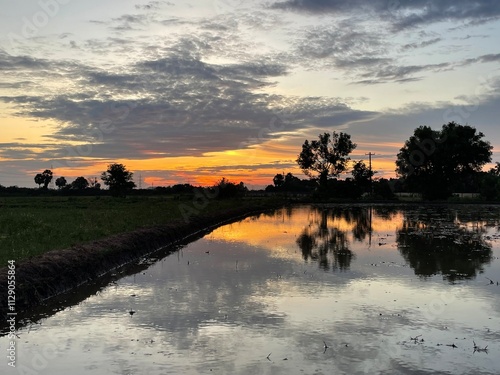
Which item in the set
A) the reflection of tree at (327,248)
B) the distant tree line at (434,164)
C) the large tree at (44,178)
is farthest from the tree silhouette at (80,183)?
the reflection of tree at (327,248)

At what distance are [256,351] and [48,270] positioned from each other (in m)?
7.65

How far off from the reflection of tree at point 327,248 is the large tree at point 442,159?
62907 millimetres

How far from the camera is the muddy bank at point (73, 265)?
11961mm

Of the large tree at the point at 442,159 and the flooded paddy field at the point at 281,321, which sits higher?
the large tree at the point at 442,159

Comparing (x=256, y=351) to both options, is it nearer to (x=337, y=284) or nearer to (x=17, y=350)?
(x=17, y=350)

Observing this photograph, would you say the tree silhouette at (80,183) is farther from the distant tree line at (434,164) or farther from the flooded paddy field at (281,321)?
the flooded paddy field at (281,321)

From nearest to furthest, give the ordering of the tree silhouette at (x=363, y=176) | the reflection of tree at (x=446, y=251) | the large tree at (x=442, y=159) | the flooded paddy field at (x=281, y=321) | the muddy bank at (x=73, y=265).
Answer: the flooded paddy field at (x=281, y=321) → the muddy bank at (x=73, y=265) → the reflection of tree at (x=446, y=251) → the large tree at (x=442, y=159) → the tree silhouette at (x=363, y=176)

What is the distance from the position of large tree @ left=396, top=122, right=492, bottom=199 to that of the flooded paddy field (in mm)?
74128

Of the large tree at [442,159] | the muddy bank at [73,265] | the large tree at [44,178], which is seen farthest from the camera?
the large tree at [44,178]

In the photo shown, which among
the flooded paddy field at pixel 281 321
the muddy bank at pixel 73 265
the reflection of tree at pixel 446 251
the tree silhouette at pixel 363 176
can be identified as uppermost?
the tree silhouette at pixel 363 176

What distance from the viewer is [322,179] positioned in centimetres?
10831

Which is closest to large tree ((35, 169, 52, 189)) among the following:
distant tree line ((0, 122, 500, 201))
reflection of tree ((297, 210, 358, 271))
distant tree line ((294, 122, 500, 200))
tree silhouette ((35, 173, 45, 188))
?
tree silhouette ((35, 173, 45, 188))

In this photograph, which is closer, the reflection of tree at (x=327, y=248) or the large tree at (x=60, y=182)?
the reflection of tree at (x=327, y=248)

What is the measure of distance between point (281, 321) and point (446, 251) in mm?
14111
